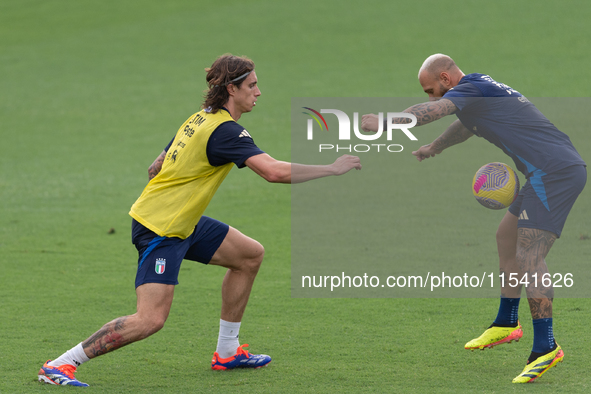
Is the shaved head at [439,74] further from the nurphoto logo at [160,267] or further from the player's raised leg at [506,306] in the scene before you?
the nurphoto logo at [160,267]

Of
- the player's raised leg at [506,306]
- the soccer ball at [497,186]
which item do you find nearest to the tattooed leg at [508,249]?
the player's raised leg at [506,306]

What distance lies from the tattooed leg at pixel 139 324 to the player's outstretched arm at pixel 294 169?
3.45 feet

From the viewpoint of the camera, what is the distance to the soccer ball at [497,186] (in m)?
5.50

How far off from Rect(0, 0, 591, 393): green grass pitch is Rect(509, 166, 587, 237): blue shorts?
1067 mm

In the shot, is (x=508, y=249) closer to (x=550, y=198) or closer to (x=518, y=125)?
(x=550, y=198)

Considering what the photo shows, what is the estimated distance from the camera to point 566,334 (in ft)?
19.8

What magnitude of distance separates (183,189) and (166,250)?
1.42 ft

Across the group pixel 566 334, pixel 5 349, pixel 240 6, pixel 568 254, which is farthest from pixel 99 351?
pixel 240 6

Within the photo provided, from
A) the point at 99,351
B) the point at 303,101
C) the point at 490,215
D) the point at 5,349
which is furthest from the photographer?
the point at 303,101

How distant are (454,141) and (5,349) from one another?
154 inches

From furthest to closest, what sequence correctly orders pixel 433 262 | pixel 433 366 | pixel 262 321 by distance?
pixel 433 262, pixel 262 321, pixel 433 366

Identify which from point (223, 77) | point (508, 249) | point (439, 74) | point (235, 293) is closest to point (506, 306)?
point (508, 249)

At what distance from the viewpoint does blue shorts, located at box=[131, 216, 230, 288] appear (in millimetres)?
5020

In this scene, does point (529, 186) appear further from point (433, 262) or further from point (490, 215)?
point (490, 215)
